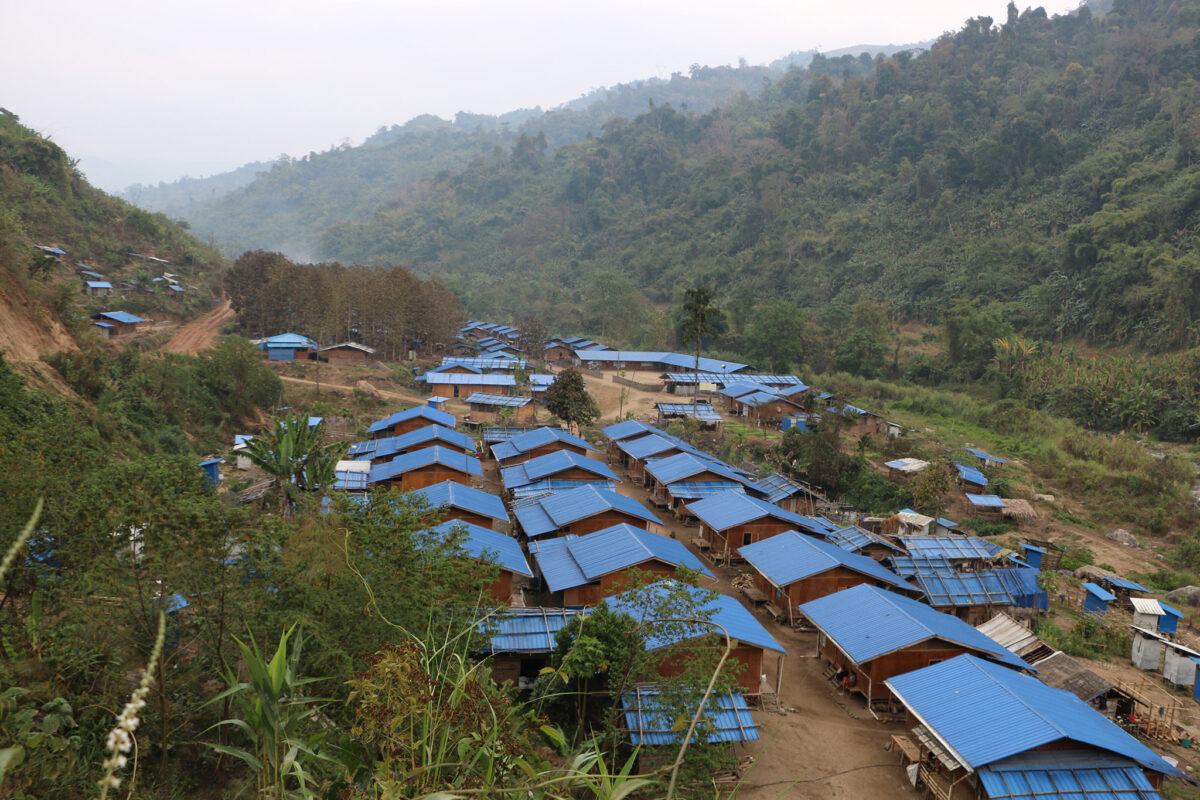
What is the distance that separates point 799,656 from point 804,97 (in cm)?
12224

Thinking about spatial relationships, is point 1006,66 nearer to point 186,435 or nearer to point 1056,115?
point 1056,115

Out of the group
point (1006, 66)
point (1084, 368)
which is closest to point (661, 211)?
point (1006, 66)

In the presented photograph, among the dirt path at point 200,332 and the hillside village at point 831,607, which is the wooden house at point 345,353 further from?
the hillside village at point 831,607

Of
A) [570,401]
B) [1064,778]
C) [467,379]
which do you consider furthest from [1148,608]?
[467,379]

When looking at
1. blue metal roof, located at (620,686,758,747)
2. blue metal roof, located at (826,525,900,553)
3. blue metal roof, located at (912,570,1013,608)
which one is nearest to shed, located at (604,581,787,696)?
blue metal roof, located at (620,686,758,747)

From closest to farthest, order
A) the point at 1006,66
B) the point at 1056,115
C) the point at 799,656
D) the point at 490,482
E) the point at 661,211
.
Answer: the point at 799,656, the point at 490,482, the point at 1056,115, the point at 1006,66, the point at 661,211

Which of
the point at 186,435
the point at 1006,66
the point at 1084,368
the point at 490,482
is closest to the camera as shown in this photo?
the point at 186,435

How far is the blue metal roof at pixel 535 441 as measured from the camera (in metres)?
28.6

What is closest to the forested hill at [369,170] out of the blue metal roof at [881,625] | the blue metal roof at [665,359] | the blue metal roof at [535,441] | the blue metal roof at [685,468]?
the blue metal roof at [665,359]

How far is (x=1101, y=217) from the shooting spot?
50906 mm

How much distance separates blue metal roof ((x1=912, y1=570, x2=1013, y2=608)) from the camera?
63.0 feet

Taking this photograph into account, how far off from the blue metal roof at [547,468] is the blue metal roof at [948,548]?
9852 millimetres

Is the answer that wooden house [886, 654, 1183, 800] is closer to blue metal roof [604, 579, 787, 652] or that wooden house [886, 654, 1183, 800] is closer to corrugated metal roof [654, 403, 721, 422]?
blue metal roof [604, 579, 787, 652]

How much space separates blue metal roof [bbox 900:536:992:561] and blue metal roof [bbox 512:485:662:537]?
7.65m
